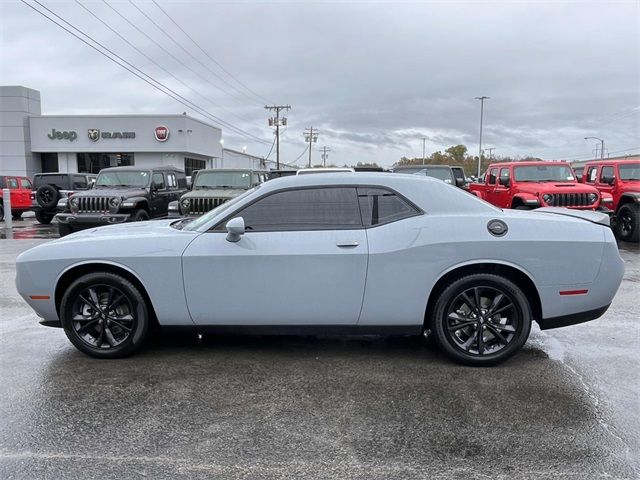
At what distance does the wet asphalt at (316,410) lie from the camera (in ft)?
9.40

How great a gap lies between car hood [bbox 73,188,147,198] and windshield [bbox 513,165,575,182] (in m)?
9.37

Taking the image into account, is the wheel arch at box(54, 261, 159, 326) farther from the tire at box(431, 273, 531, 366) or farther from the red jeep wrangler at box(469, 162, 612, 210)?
the red jeep wrangler at box(469, 162, 612, 210)

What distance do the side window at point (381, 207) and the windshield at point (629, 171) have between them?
36.5 feet

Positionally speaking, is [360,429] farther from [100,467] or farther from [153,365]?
[153,365]

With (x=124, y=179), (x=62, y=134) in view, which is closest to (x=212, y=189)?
(x=124, y=179)

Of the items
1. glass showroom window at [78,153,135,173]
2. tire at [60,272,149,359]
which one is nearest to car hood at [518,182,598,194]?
tire at [60,272,149,359]

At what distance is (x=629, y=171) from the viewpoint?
12.9m

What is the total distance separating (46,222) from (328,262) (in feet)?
57.0

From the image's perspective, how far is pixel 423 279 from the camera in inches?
162

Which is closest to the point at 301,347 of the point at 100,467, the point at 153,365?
the point at 153,365

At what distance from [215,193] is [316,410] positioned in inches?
345

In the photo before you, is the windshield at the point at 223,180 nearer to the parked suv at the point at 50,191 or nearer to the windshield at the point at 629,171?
the parked suv at the point at 50,191

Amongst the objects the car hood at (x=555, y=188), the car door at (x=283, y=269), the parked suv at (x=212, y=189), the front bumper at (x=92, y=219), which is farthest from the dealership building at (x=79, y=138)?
the car door at (x=283, y=269)

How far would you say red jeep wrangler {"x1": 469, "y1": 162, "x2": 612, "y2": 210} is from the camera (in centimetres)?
1164
